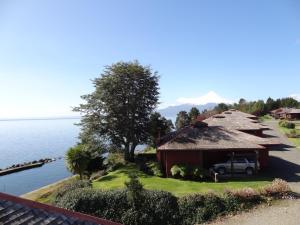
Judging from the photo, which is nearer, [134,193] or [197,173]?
[134,193]

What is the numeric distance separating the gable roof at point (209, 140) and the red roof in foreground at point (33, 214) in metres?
24.4

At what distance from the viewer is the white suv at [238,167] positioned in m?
32.5

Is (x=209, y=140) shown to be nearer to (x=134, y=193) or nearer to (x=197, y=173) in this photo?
(x=197, y=173)

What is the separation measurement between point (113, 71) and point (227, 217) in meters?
→ 29.2

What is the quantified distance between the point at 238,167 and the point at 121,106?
19.4 m

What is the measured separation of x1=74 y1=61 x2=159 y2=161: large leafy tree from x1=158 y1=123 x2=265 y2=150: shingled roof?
10734 mm

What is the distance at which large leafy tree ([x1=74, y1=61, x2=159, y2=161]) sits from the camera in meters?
44.4

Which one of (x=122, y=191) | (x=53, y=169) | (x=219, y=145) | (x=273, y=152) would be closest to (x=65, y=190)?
(x=122, y=191)

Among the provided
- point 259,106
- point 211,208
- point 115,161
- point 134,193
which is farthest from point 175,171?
point 259,106

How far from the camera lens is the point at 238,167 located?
32.4m

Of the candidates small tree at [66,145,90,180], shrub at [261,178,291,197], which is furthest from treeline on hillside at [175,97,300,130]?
shrub at [261,178,291,197]

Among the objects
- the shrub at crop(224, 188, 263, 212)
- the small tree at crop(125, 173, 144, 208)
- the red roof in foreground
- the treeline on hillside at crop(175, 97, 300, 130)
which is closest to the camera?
the red roof in foreground

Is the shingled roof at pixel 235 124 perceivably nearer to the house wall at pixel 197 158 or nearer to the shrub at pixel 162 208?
Result: the house wall at pixel 197 158

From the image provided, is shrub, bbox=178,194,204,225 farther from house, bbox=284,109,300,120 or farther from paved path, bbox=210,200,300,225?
house, bbox=284,109,300,120
